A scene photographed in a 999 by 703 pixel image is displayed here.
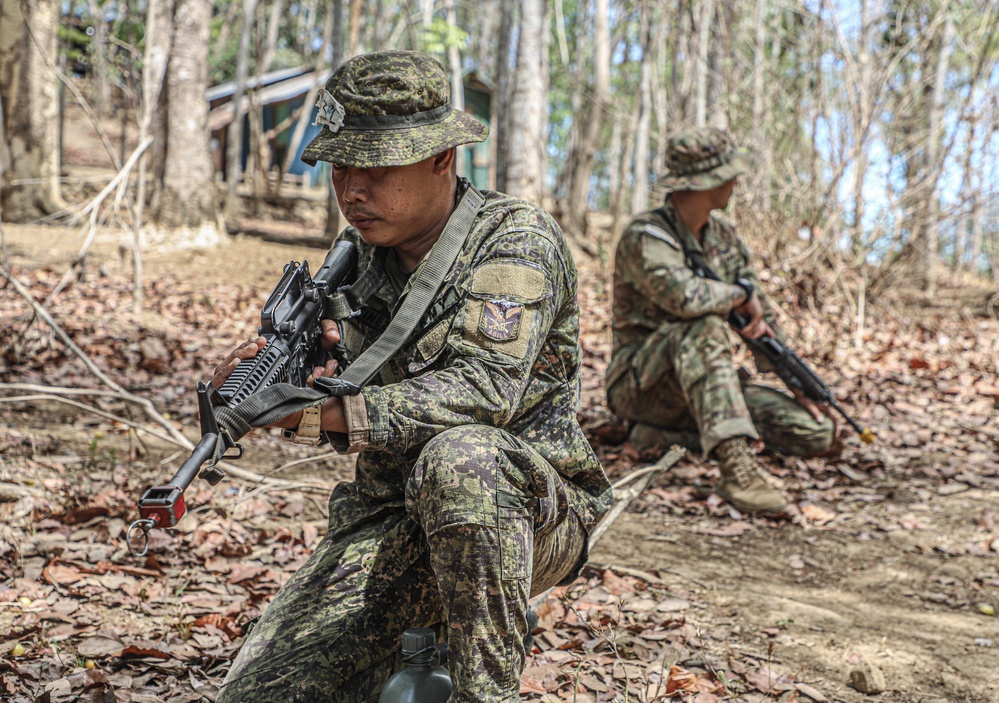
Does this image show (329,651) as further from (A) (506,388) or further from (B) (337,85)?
(B) (337,85)

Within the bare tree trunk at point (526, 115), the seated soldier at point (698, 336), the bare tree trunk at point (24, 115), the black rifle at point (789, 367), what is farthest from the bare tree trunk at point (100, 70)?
the black rifle at point (789, 367)

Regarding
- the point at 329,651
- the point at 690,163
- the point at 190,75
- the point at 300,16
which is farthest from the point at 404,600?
the point at 300,16

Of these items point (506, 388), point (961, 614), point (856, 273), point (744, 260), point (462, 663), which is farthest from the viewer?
point (856, 273)

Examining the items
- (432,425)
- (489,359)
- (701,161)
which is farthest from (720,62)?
(432,425)

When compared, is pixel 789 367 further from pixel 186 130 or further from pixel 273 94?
pixel 273 94

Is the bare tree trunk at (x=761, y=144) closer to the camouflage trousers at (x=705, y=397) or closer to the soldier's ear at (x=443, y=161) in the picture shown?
the camouflage trousers at (x=705, y=397)

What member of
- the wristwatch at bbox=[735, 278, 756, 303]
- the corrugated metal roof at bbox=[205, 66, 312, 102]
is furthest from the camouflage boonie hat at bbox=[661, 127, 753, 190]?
the corrugated metal roof at bbox=[205, 66, 312, 102]

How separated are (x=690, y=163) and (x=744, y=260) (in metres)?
0.74

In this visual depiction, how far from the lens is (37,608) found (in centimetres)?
310

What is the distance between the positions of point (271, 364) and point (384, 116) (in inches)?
27.7

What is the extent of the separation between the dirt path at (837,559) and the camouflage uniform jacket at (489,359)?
0.79 metres

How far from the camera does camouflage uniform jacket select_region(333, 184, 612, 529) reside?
2.14m

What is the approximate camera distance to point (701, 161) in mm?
5184

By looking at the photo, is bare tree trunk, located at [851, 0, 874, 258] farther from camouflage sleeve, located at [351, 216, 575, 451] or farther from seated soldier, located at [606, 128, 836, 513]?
camouflage sleeve, located at [351, 216, 575, 451]
